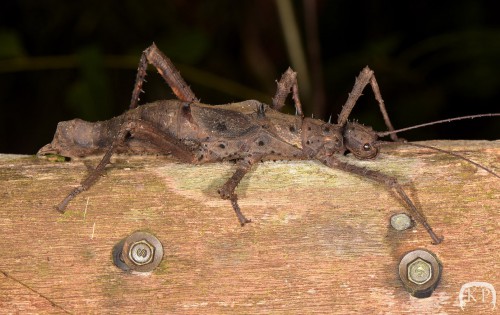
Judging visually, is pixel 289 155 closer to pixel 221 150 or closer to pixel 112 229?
pixel 221 150

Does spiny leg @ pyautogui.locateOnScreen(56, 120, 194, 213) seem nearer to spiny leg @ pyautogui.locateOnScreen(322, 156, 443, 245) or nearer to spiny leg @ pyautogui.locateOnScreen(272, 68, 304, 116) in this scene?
spiny leg @ pyautogui.locateOnScreen(322, 156, 443, 245)

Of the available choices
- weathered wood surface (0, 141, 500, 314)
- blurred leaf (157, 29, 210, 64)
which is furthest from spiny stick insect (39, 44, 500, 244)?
blurred leaf (157, 29, 210, 64)

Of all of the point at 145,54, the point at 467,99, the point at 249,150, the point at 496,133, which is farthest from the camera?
the point at 467,99

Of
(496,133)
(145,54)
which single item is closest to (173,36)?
(145,54)

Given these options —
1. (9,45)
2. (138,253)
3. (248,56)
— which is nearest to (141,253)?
(138,253)

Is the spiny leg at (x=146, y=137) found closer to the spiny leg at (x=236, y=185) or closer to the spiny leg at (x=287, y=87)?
the spiny leg at (x=236, y=185)

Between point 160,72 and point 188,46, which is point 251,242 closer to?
point 160,72
